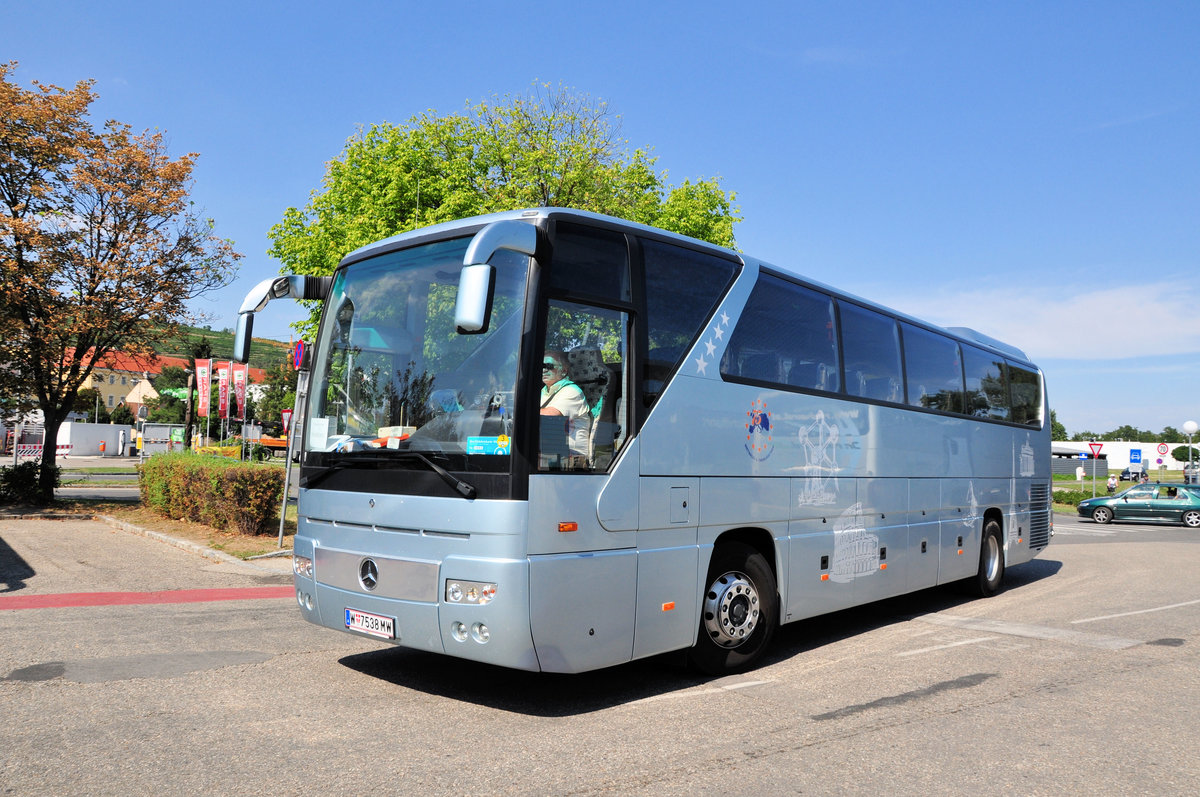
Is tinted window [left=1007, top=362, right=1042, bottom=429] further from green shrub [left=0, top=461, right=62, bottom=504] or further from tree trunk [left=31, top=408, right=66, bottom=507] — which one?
green shrub [left=0, top=461, right=62, bottom=504]

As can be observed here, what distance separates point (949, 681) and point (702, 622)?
6.51ft

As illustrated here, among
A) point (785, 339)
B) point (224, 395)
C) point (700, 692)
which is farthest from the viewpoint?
point (224, 395)

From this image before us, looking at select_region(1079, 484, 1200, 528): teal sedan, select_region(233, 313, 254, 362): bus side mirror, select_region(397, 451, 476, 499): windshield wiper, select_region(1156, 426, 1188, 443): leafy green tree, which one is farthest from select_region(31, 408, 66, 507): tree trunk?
select_region(1156, 426, 1188, 443): leafy green tree

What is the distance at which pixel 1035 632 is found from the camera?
905 cm

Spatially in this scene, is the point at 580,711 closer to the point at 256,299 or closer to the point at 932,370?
the point at 256,299

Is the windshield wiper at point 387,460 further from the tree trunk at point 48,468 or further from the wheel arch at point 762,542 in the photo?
the tree trunk at point 48,468

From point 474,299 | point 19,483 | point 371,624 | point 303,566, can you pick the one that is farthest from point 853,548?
point 19,483

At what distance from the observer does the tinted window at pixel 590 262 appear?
5730 millimetres

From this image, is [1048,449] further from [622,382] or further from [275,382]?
[275,382]

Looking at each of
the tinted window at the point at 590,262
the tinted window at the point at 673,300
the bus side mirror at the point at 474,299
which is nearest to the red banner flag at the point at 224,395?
the tinted window at the point at 673,300

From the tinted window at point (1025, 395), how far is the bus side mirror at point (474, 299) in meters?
10.8

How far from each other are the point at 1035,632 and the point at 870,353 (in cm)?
334

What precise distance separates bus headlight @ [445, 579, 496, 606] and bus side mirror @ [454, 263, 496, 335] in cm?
160

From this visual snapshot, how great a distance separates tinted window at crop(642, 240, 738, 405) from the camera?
6285 mm
